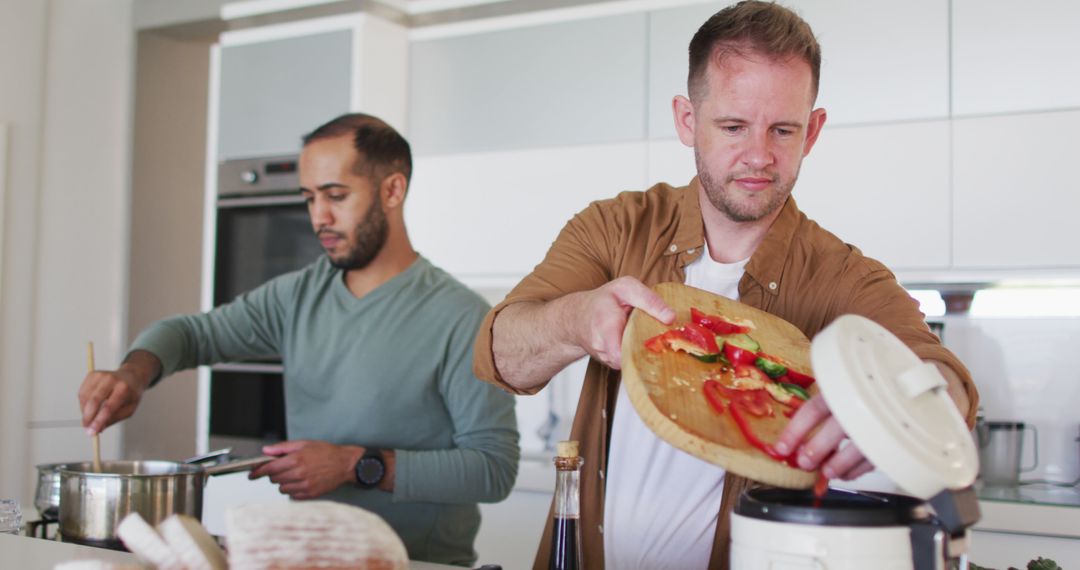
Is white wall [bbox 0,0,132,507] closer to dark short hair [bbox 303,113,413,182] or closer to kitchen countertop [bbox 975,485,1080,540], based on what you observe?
dark short hair [bbox 303,113,413,182]

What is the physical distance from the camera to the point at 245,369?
11.8 ft

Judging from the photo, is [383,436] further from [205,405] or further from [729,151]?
[205,405]

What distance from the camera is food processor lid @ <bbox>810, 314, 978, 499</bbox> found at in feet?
2.57

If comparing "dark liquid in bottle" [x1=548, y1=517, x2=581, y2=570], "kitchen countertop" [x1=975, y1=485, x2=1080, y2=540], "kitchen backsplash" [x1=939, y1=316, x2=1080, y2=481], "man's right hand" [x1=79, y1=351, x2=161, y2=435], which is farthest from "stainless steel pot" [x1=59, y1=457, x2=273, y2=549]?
"kitchen backsplash" [x1=939, y1=316, x2=1080, y2=481]

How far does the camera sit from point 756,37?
1407mm

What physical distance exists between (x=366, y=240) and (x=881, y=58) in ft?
5.43

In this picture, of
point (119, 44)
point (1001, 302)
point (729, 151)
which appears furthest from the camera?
point (119, 44)

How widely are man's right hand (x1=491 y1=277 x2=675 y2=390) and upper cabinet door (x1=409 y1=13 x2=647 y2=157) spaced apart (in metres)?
1.92

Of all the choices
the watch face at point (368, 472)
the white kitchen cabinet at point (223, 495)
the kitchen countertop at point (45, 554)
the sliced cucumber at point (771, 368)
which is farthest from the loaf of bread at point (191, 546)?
the white kitchen cabinet at point (223, 495)

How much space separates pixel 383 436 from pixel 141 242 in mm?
2213

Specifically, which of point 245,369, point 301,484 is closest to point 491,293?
point 245,369

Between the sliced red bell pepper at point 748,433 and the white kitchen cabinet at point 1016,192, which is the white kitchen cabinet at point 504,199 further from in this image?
the sliced red bell pepper at point 748,433

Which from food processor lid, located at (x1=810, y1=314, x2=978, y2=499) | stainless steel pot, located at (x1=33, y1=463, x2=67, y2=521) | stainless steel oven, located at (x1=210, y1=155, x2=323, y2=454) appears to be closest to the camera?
food processor lid, located at (x1=810, y1=314, x2=978, y2=499)

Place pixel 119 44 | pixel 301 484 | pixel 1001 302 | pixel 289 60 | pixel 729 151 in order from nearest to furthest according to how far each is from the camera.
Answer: pixel 729 151 < pixel 301 484 < pixel 1001 302 < pixel 289 60 < pixel 119 44
